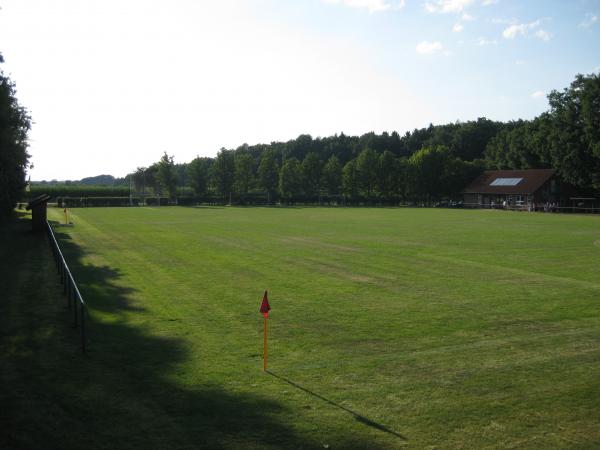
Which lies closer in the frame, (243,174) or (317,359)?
(317,359)

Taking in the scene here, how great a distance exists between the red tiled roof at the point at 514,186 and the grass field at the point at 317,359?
6801 cm

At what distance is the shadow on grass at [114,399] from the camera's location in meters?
7.09

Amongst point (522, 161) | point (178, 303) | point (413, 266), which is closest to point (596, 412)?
point (178, 303)

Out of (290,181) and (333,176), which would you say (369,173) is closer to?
(333,176)

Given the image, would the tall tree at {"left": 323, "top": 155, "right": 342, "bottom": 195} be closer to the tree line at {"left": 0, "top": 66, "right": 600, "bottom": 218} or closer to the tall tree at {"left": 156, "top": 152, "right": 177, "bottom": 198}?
the tree line at {"left": 0, "top": 66, "right": 600, "bottom": 218}

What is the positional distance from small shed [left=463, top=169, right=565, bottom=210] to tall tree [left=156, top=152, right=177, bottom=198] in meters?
57.5

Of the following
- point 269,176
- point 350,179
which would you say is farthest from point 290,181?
point 350,179

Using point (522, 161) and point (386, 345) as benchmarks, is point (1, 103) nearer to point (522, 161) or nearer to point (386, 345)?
point (386, 345)

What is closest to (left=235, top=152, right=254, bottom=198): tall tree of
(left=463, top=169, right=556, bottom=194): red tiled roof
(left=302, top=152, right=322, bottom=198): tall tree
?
(left=302, top=152, right=322, bottom=198): tall tree

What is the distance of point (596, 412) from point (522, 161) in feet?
317

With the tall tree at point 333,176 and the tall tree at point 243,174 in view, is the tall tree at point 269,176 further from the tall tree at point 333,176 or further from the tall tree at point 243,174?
the tall tree at point 333,176

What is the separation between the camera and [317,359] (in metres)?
10.5

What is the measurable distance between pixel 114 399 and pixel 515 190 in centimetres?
8622

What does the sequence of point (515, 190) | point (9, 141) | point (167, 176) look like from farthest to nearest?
point (167, 176) → point (515, 190) → point (9, 141)
